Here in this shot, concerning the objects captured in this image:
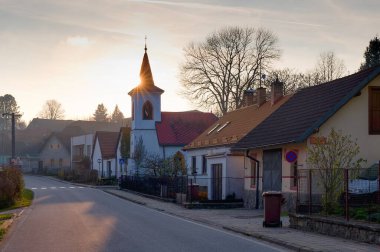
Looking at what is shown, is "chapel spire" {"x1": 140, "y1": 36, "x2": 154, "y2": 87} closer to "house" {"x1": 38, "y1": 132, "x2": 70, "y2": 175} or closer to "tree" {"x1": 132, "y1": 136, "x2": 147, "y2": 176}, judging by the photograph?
"tree" {"x1": 132, "y1": 136, "x2": 147, "y2": 176}

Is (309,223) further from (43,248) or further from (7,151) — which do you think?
(7,151)

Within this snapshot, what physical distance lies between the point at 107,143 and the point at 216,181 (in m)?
41.4

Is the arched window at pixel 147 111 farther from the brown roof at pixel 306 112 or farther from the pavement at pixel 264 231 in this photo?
the pavement at pixel 264 231

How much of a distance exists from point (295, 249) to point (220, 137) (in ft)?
82.5

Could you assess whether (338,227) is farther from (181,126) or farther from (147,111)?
(181,126)

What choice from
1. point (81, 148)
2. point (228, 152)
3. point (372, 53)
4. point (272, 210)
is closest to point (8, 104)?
point (81, 148)

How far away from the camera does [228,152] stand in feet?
113

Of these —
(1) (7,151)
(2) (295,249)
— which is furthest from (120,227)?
(1) (7,151)

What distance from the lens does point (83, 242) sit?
15609 mm

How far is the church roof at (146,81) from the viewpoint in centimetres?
6053

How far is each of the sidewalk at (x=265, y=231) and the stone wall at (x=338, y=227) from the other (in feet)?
0.74

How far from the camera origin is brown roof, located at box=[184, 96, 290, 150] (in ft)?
119

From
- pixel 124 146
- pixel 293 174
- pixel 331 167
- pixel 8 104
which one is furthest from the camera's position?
pixel 8 104

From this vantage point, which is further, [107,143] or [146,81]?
[107,143]
